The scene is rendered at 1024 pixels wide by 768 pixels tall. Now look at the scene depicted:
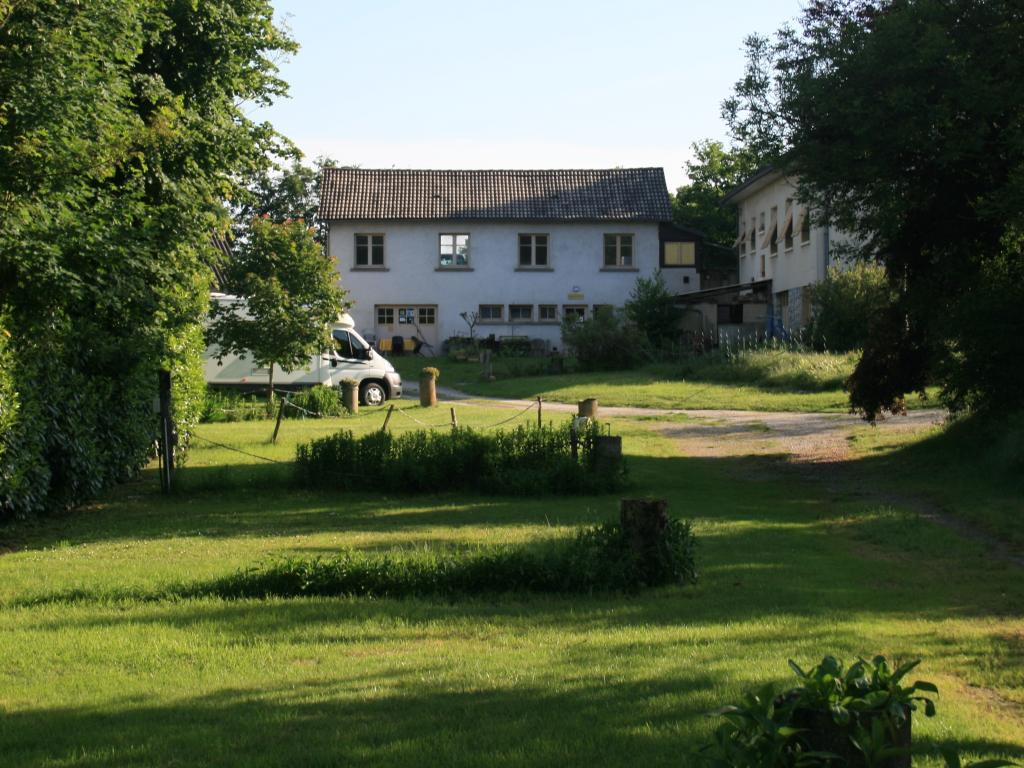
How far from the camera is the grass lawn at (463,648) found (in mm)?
5191

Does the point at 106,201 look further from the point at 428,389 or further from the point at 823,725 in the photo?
the point at 428,389

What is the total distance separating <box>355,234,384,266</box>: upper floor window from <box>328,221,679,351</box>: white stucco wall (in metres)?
0.27

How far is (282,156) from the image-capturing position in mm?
19938

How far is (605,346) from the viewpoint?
44094 millimetres

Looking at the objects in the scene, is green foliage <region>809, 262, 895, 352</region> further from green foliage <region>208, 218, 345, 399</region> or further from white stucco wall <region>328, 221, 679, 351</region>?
white stucco wall <region>328, 221, 679, 351</region>

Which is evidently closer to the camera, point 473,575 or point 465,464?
point 473,575

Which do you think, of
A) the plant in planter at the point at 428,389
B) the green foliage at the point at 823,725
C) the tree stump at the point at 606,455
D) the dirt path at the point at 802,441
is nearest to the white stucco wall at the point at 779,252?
the dirt path at the point at 802,441

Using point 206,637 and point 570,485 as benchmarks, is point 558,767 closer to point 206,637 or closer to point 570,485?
point 206,637

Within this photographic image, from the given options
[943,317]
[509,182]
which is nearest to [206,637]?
[943,317]

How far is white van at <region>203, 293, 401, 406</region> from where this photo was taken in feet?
108

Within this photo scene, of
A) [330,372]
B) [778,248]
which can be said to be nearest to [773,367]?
[778,248]

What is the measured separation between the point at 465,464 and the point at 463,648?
900 centimetres

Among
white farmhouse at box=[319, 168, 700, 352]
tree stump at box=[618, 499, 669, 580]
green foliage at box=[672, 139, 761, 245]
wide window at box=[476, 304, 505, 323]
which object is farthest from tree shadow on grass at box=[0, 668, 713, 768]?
green foliage at box=[672, 139, 761, 245]

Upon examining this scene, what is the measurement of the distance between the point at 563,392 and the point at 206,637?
2838 cm
